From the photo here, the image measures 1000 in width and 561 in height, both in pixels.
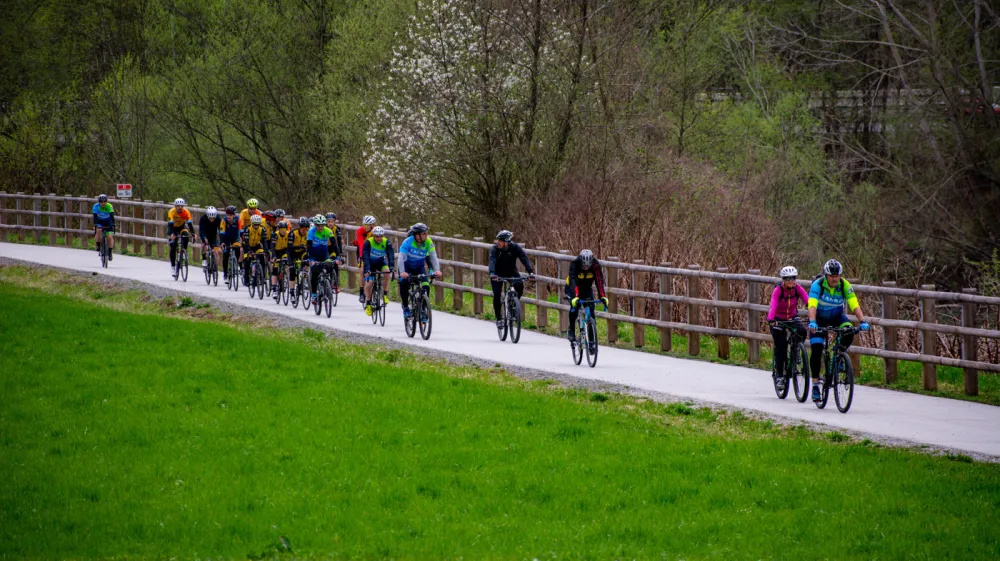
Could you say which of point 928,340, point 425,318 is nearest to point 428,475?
point 928,340

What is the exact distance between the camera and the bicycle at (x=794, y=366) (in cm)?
1499

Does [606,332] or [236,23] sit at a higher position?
[236,23]

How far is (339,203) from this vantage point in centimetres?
4422

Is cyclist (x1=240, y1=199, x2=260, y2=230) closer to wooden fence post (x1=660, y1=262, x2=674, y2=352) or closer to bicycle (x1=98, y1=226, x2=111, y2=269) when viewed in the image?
bicycle (x1=98, y1=226, x2=111, y2=269)

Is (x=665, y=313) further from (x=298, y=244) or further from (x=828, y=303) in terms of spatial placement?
(x=298, y=244)

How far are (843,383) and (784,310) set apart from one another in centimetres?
120

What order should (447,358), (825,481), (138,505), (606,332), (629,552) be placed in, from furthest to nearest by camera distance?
(606,332)
(447,358)
(825,481)
(138,505)
(629,552)

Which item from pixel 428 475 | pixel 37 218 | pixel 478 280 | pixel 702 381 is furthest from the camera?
pixel 37 218

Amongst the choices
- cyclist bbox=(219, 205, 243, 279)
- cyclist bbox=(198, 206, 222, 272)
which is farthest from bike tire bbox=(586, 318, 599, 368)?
cyclist bbox=(198, 206, 222, 272)

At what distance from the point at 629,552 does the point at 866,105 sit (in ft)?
117

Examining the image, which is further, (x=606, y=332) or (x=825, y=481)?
(x=606, y=332)

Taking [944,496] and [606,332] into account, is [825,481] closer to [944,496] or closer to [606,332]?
[944,496]

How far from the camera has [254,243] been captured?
27.5 m

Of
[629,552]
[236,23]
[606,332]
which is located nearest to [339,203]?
[236,23]
